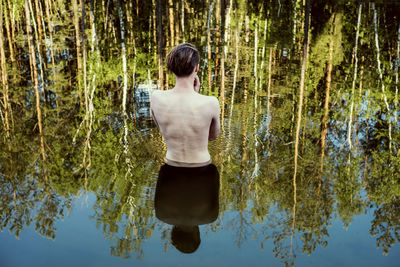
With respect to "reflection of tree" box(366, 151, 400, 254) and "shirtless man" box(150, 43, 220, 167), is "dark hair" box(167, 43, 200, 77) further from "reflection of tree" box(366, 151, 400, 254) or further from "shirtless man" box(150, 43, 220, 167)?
"reflection of tree" box(366, 151, 400, 254)

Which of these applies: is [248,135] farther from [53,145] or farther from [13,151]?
[13,151]

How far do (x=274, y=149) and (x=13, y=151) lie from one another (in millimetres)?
3317

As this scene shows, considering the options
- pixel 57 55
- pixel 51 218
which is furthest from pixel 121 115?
pixel 57 55

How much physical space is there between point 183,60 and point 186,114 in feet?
1.65

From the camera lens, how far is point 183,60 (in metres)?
3.49

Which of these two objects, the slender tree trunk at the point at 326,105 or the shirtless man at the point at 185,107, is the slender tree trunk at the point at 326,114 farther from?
the shirtless man at the point at 185,107

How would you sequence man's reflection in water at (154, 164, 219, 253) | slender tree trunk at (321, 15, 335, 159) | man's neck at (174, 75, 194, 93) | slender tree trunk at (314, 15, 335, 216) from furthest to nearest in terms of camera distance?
slender tree trunk at (321, 15, 335, 159), slender tree trunk at (314, 15, 335, 216), man's neck at (174, 75, 194, 93), man's reflection in water at (154, 164, 219, 253)

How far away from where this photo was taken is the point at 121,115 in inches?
250

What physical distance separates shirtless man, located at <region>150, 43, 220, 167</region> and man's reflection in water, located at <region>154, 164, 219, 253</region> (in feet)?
1.00

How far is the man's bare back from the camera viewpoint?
3.66 meters

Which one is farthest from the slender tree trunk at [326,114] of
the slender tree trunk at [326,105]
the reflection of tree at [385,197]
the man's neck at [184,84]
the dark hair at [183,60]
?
the dark hair at [183,60]

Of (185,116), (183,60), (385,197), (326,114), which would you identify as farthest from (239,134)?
(183,60)

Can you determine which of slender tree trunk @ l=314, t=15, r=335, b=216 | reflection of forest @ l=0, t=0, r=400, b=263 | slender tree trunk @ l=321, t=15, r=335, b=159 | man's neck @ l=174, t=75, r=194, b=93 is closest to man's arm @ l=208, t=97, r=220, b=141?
man's neck @ l=174, t=75, r=194, b=93

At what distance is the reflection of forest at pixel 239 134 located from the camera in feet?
12.2
